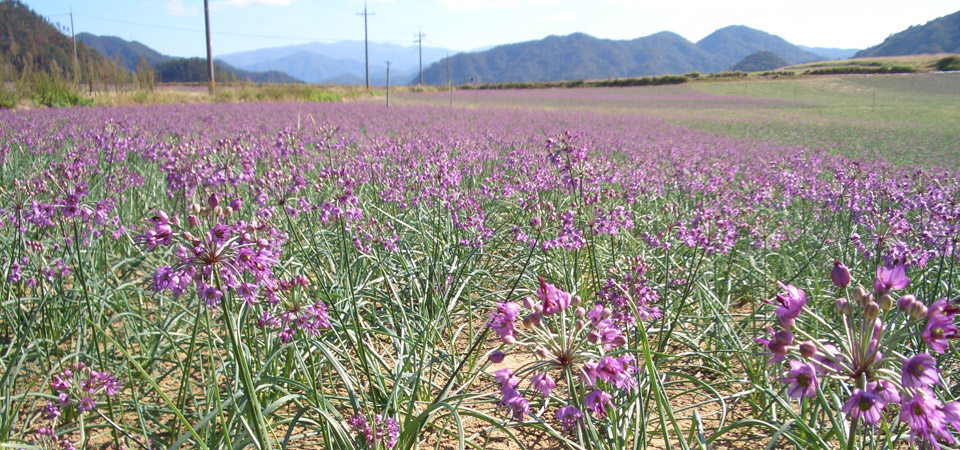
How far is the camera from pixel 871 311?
105 cm

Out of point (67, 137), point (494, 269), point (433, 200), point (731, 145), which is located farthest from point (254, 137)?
point (731, 145)

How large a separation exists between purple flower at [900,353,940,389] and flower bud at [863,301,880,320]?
0.10 metres

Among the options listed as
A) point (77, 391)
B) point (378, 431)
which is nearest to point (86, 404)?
point (77, 391)

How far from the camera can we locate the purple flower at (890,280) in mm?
1101

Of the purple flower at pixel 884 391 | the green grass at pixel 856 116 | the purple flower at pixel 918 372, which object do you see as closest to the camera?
the purple flower at pixel 918 372

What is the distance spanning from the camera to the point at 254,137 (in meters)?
9.38

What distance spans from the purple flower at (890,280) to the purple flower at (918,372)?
0.16 metres

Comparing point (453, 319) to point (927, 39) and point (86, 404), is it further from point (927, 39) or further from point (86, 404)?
point (927, 39)

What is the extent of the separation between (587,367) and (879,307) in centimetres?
66

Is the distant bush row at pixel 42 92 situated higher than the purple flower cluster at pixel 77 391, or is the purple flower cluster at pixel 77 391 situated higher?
the distant bush row at pixel 42 92

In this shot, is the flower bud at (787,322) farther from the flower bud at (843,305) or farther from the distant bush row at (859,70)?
the distant bush row at (859,70)

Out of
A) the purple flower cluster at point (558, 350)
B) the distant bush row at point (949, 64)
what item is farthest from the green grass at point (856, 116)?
the purple flower cluster at point (558, 350)

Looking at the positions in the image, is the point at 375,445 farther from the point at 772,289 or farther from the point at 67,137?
the point at 67,137

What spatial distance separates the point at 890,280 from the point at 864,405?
29 centimetres
